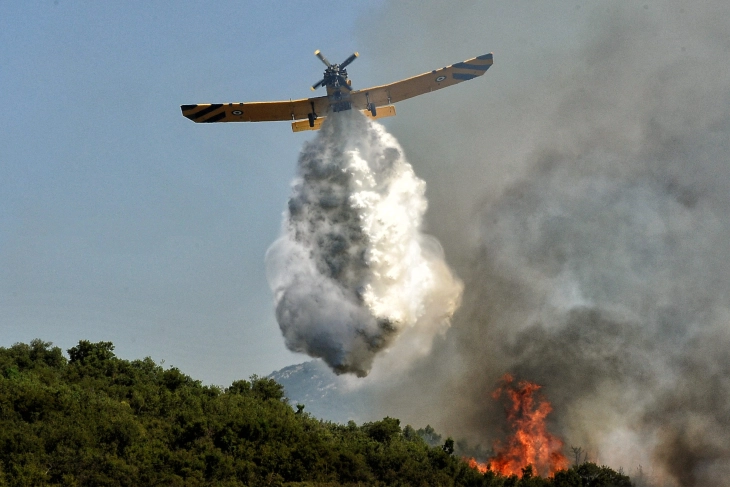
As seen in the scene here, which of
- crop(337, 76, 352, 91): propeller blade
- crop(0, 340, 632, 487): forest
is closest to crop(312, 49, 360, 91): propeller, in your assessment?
crop(337, 76, 352, 91): propeller blade

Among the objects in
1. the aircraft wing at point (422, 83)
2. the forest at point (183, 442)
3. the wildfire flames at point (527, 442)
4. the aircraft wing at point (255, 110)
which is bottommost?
the forest at point (183, 442)

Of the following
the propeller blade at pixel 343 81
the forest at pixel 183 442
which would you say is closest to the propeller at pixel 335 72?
the propeller blade at pixel 343 81

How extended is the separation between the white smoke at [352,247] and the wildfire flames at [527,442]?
46.5 ft

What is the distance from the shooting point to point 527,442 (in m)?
75.7

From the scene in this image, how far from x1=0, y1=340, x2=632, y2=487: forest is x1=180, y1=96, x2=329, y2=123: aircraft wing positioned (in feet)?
66.7

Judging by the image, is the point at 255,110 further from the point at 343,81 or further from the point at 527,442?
the point at 527,442

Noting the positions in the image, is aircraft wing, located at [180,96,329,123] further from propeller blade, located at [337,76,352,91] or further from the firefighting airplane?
propeller blade, located at [337,76,352,91]

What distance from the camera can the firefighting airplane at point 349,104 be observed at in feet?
229

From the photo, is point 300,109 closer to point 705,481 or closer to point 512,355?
point 512,355

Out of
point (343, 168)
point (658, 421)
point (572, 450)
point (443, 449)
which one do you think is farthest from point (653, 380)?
point (343, 168)

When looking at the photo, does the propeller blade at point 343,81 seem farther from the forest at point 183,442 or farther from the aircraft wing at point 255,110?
the forest at point 183,442

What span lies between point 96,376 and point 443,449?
27.7 m

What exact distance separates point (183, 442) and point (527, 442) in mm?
29302

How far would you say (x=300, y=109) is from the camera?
232 feet
